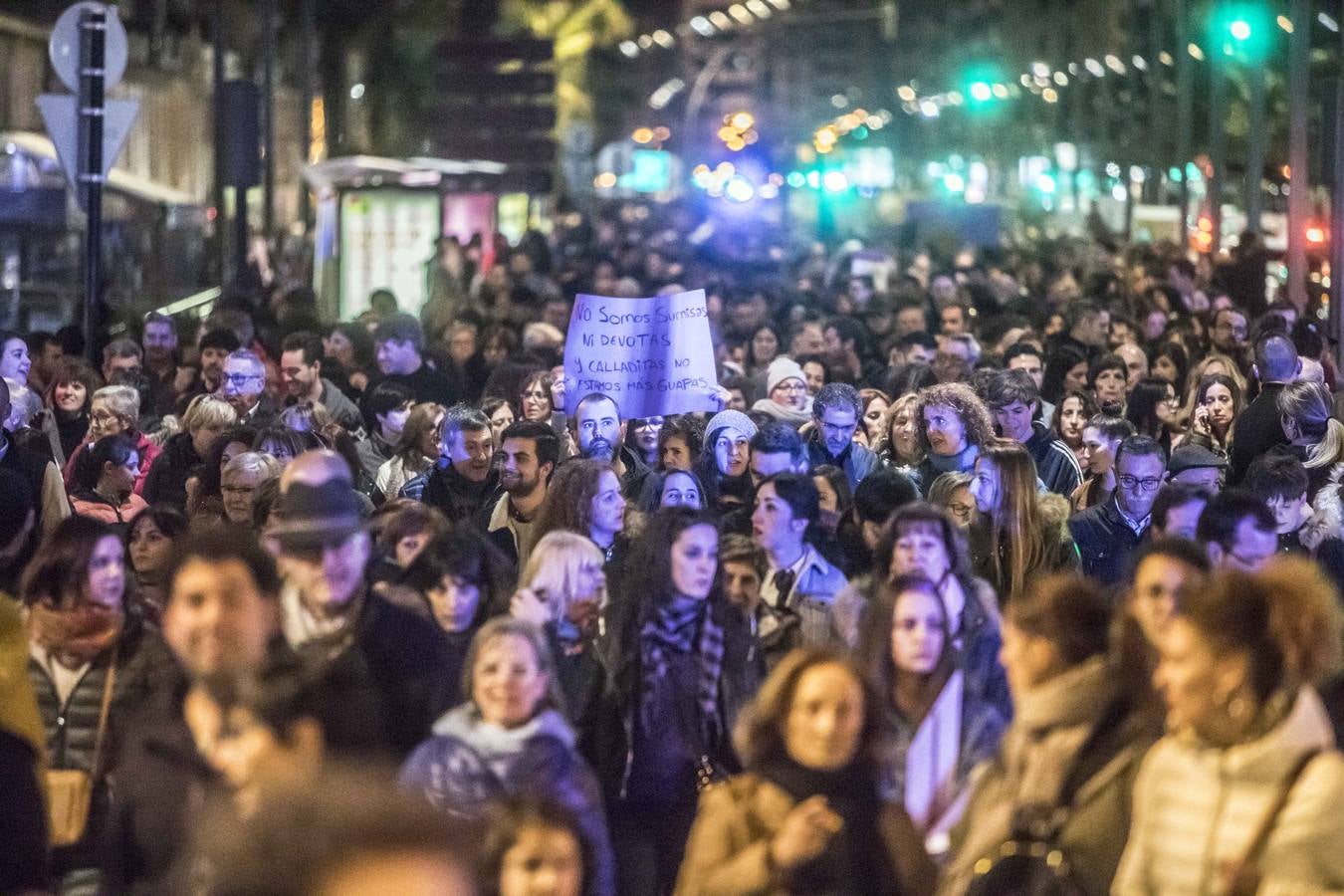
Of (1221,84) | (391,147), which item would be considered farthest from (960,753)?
(391,147)

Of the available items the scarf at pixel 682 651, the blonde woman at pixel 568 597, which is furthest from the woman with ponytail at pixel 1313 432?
the scarf at pixel 682 651

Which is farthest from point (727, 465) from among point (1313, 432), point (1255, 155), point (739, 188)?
point (739, 188)

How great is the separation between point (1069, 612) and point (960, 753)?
711mm

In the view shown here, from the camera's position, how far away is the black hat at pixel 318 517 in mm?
7254

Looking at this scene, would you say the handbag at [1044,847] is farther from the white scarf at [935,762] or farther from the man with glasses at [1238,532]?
the man with glasses at [1238,532]

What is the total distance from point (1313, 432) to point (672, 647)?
15.7 feet

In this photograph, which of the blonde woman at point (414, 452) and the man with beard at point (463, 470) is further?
the blonde woman at point (414, 452)

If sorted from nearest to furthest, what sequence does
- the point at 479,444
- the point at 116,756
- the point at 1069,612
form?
the point at 1069,612 → the point at 116,756 → the point at 479,444

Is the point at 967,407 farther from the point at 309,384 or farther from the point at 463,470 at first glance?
the point at 309,384

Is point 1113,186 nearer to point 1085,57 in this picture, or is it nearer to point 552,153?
point 1085,57

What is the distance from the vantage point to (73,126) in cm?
1558

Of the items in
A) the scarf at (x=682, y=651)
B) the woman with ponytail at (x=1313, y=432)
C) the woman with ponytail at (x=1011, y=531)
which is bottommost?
the scarf at (x=682, y=651)

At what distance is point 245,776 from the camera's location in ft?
17.7

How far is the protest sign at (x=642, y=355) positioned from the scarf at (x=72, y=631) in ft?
21.2
